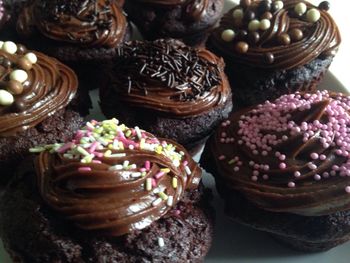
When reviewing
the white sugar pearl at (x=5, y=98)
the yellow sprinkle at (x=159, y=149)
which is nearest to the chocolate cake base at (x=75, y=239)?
the yellow sprinkle at (x=159, y=149)

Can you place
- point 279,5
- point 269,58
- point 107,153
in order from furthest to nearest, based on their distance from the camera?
point 279,5 < point 269,58 < point 107,153

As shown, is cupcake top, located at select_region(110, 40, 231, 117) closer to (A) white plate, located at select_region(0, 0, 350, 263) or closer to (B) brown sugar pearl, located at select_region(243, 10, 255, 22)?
(B) brown sugar pearl, located at select_region(243, 10, 255, 22)

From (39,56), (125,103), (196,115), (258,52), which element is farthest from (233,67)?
(39,56)

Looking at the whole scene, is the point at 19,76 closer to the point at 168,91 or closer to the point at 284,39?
the point at 168,91

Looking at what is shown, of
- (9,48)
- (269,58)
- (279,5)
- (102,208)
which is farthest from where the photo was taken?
(279,5)

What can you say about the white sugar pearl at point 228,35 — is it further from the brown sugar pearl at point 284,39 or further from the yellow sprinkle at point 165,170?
the yellow sprinkle at point 165,170

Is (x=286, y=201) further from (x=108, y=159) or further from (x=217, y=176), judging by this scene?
(x=108, y=159)

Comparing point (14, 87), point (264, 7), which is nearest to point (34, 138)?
point (14, 87)
